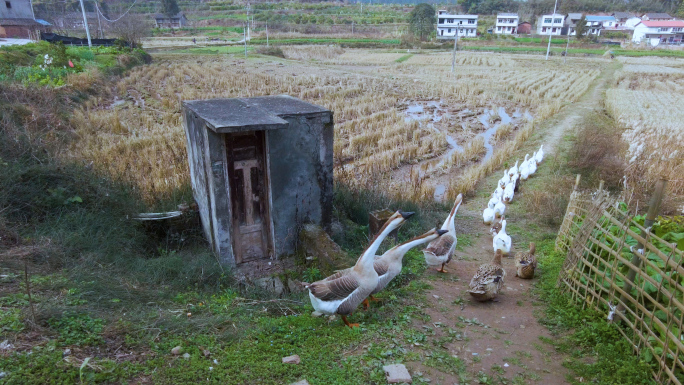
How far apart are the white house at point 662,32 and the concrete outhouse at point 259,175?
68.6 metres

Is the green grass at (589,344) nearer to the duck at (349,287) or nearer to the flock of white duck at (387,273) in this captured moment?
the flock of white duck at (387,273)

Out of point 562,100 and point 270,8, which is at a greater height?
point 270,8

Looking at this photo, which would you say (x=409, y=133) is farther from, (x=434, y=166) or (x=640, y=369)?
(x=640, y=369)

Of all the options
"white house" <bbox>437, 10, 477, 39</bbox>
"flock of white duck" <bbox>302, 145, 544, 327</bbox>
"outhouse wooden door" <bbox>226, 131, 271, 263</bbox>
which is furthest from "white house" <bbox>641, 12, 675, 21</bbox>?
"outhouse wooden door" <bbox>226, 131, 271, 263</bbox>

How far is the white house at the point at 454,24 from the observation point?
63688 millimetres

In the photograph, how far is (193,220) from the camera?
8.00 m

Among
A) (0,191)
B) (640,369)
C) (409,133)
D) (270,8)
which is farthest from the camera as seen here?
(270,8)

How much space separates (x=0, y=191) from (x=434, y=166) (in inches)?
445

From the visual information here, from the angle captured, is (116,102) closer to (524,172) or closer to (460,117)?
(460,117)

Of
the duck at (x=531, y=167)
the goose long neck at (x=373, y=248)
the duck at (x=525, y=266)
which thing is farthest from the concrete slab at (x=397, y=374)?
the duck at (x=531, y=167)

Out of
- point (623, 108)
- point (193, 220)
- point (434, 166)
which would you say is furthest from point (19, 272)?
point (623, 108)

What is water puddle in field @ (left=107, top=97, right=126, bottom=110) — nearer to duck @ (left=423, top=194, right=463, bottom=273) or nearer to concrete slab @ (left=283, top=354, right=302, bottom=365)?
duck @ (left=423, top=194, right=463, bottom=273)

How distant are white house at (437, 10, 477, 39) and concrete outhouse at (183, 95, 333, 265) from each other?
62293mm

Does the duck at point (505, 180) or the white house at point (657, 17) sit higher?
the white house at point (657, 17)
